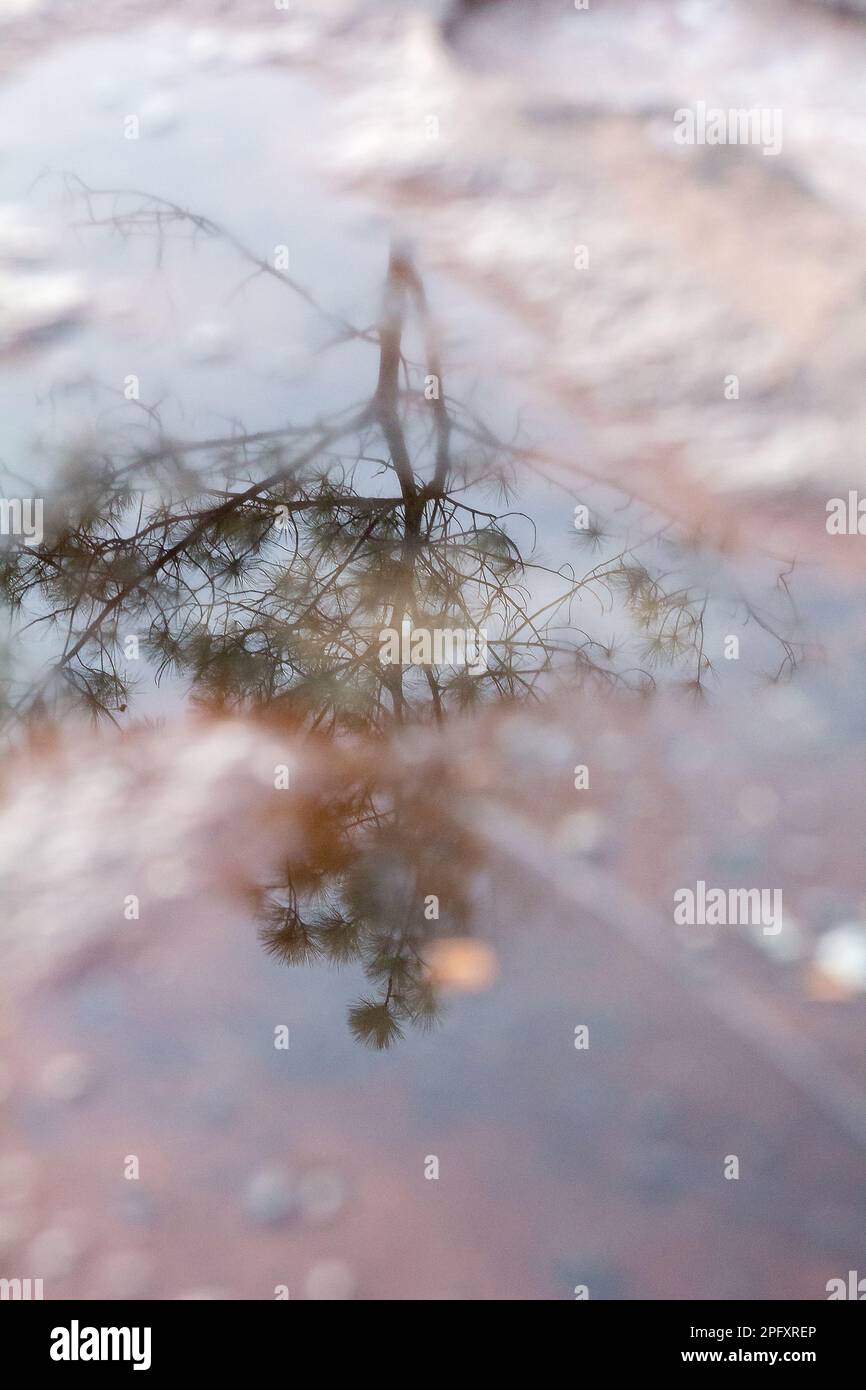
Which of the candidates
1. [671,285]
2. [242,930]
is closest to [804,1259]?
[242,930]

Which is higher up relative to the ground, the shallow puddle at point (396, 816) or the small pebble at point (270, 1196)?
the shallow puddle at point (396, 816)

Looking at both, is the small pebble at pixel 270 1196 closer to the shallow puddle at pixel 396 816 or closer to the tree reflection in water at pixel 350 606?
the shallow puddle at pixel 396 816

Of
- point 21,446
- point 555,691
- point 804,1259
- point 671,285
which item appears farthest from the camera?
point 671,285

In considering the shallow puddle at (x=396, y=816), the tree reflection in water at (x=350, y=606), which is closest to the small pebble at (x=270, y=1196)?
the shallow puddle at (x=396, y=816)

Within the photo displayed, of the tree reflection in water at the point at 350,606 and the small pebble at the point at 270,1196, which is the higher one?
the tree reflection in water at the point at 350,606

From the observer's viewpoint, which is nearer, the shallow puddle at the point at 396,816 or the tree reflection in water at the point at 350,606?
the shallow puddle at the point at 396,816

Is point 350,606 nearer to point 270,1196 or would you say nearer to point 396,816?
point 396,816

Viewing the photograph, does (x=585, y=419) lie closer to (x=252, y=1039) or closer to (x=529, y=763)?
(x=529, y=763)

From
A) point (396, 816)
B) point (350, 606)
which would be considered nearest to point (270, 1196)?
point (396, 816)

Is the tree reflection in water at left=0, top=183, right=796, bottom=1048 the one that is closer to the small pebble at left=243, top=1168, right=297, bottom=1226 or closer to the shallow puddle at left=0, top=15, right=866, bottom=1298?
the shallow puddle at left=0, top=15, right=866, bottom=1298
